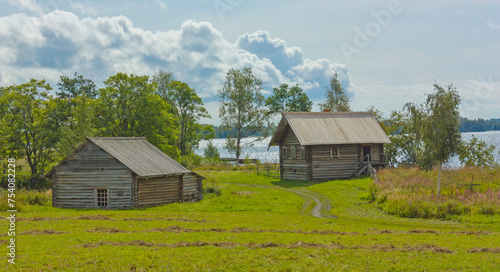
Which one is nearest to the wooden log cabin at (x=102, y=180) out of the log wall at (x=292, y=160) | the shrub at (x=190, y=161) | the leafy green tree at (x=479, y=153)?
the log wall at (x=292, y=160)

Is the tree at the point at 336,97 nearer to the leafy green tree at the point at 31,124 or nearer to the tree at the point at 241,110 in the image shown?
the tree at the point at 241,110

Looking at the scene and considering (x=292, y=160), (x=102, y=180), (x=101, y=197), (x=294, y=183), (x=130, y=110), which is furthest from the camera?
(x=130, y=110)

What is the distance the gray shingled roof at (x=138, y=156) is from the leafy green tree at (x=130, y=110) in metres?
16.8

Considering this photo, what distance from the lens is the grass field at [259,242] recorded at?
13.8 meters

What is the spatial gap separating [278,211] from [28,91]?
43409mm

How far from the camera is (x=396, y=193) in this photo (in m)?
29.5

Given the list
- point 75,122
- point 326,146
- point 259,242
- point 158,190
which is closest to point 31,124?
point 75,122

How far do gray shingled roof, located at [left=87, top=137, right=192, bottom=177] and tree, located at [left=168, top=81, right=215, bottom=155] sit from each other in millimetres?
32221

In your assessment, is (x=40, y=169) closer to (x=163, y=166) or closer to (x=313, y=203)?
(x=163, y=166)

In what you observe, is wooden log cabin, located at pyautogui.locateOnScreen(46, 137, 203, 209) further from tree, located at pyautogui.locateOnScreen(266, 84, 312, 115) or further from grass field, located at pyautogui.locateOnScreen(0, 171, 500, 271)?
tree, located at pyautogui.locateOnScreen(266, 84, 312, 115)

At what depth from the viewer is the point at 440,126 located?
1121 inches

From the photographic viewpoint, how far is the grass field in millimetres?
13750

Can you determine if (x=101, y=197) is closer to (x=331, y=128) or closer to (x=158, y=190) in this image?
(x=158, y=190)

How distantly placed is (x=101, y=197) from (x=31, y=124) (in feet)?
95.1
